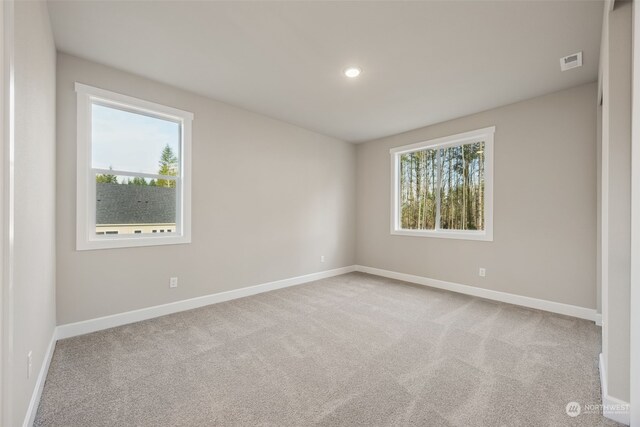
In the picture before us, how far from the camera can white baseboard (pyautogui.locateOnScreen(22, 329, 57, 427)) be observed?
5.04 feet

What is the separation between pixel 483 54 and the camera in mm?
2611

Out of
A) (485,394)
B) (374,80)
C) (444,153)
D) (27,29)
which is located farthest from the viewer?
(444,153)

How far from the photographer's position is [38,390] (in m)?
1.77

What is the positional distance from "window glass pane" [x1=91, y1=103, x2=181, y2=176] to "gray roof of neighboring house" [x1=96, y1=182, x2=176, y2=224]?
0.21 m

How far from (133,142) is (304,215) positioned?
263 centimetres

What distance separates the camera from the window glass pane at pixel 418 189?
478 centimetres

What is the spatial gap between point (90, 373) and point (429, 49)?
3.79 metres

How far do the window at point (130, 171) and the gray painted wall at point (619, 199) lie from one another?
3775 millimetres

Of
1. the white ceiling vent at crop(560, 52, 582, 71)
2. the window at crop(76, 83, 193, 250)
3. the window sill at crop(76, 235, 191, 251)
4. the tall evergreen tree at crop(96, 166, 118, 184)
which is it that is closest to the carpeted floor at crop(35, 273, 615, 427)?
the window sill at crop(76, 235, 191, 251)

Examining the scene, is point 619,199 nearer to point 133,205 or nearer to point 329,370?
point 329,370

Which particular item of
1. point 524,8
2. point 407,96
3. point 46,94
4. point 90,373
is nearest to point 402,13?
point 524,8

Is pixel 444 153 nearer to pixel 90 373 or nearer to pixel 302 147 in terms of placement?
pixel 302 147

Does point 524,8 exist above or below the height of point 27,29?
above

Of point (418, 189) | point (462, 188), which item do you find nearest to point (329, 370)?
point (462, 188)
